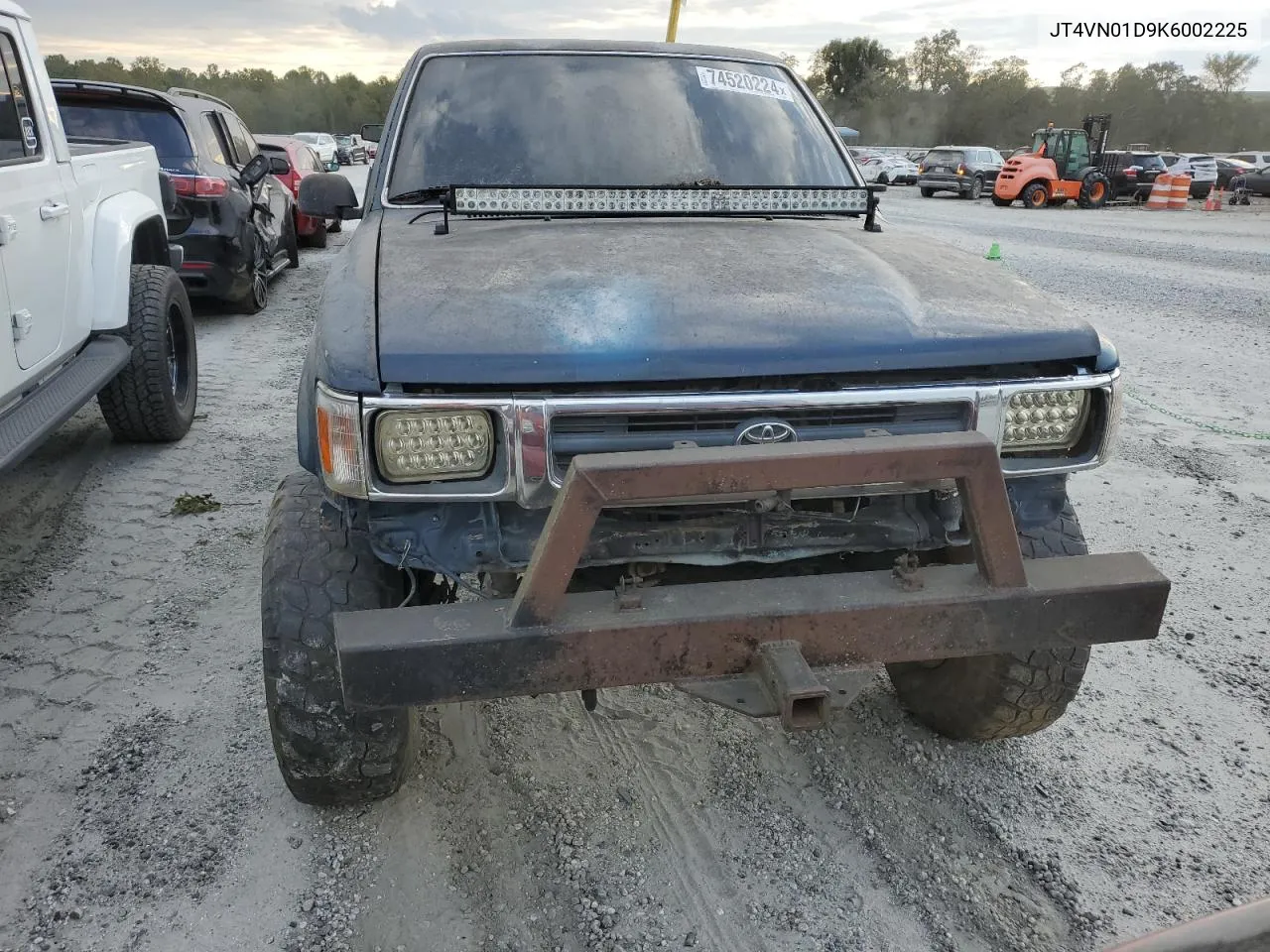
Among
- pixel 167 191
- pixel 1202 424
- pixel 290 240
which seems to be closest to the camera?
pixel 1202 424

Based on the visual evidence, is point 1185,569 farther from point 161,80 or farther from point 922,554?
point 161,80

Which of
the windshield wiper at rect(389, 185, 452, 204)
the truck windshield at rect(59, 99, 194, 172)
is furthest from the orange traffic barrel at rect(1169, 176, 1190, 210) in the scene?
the windshield wiper at rect(389, 185, 452, 204)

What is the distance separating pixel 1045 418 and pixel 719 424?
2.55 feet

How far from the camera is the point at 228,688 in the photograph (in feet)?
9.87

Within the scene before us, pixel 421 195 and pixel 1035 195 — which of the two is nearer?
pixel 421 195

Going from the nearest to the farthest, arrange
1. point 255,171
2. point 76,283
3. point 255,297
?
point 76,283, point 255,171, point 255,297

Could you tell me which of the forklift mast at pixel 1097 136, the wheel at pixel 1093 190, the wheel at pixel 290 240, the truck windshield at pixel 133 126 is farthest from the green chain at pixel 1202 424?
the forklift mast at pixel 1097 136

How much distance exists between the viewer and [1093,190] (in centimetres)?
2520

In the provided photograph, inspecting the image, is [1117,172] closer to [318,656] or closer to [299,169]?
[299,169]

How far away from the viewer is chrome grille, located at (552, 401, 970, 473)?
6.58ft

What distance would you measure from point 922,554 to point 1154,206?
27.7 metres

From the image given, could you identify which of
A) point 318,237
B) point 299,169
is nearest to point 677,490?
point 318,237

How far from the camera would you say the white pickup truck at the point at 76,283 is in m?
3.67

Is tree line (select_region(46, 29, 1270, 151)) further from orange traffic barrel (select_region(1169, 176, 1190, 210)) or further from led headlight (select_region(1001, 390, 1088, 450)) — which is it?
led headlight (select_region(1001, 390, 1088, 450))
